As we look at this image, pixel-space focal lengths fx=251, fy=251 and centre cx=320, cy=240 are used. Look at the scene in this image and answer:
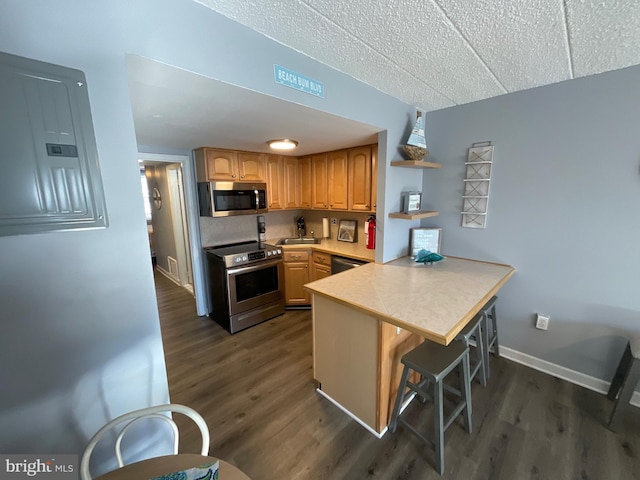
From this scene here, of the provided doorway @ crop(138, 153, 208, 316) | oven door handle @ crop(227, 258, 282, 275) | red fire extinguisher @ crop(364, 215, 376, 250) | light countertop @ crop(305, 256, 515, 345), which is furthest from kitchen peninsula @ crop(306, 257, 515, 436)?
doorway @ crop(138, 153, 208, 316)

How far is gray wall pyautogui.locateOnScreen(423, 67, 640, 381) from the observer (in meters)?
1.75

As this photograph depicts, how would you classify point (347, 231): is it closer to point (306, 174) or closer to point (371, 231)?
point (371, 231)

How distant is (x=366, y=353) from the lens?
5.29 ft

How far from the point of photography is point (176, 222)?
4.13 m

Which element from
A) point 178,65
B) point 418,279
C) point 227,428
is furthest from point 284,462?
point 178,65

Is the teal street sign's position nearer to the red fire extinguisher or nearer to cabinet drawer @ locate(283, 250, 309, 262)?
the red fire extinguisher

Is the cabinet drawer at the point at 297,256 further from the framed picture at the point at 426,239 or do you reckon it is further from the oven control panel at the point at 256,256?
the framed picture at the point at 426,239

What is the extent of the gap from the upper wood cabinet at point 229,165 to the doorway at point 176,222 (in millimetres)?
254

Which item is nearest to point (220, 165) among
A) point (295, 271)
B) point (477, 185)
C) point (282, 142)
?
point (282, 142)

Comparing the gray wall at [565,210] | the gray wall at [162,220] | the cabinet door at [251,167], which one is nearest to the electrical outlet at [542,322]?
the gray wall at [565,210]

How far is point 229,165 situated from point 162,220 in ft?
8.55

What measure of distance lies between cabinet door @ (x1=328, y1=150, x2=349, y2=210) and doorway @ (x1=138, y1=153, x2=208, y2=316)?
1690 millimetres

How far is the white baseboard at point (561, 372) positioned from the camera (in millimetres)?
1939

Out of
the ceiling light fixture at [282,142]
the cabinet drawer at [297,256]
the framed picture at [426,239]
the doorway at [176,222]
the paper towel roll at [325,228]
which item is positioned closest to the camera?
the ceiling light fixture at [282,142]
